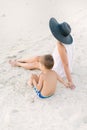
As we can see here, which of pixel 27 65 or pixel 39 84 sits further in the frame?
pixel 27 65

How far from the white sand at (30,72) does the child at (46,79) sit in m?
0.10

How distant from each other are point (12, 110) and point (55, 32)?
1.04 metres

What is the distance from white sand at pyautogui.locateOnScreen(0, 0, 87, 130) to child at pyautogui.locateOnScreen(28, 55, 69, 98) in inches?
3.9

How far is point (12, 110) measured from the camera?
4.02m

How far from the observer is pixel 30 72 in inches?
188

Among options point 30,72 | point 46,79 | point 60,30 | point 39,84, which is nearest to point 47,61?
point 46,79

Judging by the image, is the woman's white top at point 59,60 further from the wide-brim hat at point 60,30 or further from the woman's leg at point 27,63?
the woman's leg at point 27,63

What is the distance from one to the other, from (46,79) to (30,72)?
733 mm

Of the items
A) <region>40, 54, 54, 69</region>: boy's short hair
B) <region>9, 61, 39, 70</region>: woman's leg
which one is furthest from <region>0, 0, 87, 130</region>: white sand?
<region>40, 54, 54, 69</region>: boy's short hair

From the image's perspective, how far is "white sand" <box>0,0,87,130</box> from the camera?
3.89 m

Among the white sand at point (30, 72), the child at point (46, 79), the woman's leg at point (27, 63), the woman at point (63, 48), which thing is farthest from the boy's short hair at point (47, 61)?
the woman's leg at point (27, 63)

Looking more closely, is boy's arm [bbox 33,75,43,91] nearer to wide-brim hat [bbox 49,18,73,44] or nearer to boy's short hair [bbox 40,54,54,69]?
boy's short hair [bbox 40,54,54,69]

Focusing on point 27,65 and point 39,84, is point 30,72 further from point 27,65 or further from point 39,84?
point 39,84

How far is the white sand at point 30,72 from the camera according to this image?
3.89 meters
